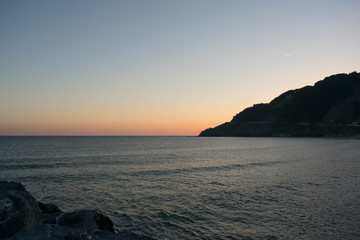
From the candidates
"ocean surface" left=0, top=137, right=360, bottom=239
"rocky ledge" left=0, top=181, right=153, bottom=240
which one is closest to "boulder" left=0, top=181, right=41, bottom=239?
"rocky ledge" left=0, top=181, right=153, bottom=240

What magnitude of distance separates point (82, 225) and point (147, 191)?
1390 centimetres

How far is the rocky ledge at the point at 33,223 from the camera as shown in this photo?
28.9ft

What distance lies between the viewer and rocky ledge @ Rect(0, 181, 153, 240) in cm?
880

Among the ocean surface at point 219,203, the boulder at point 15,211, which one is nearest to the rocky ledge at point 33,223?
the boulder at point 15,211

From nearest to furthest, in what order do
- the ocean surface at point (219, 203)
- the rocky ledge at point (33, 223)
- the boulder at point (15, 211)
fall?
the rocky ledge at point (33, 223), the boulder at point (15, 211), the ocean surface at point (219, 203)

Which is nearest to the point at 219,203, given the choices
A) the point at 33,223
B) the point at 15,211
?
the point at 33,223

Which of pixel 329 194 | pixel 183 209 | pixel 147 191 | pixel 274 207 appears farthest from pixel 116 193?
pixel 329 194

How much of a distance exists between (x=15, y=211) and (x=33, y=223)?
1.20 meters

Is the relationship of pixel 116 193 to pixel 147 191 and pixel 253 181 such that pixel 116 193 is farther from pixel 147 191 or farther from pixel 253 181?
pixel 253 181

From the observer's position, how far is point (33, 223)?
1053 centimetres

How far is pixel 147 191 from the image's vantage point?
25.1m

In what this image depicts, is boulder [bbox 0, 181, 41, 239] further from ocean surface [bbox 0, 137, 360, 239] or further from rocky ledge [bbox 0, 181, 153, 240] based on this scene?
ocean surface [bbox 0, 137, 360, 239]

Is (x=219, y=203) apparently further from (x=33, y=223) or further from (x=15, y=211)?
(x=15, y=211)

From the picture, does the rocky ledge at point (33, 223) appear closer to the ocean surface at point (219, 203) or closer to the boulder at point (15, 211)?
the boulder at point (15, 211)
